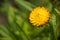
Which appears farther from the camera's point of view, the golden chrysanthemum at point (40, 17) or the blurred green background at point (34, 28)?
the blurred green background at point (34, 28)

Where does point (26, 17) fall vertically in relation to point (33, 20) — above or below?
above

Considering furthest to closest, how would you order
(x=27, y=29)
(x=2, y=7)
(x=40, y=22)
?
(x=2, y=7) → (x=27, y=29) → (x=40, y=22)

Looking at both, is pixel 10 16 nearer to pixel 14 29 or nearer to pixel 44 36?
pixel 14 29

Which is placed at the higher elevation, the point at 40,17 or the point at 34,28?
the point at 34,28

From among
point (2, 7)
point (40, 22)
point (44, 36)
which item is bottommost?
point (40, 22)

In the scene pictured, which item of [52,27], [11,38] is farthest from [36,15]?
[11,38]

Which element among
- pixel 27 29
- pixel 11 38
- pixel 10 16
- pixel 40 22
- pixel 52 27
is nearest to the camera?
pixel 40 22

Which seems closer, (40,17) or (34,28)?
(40,17)

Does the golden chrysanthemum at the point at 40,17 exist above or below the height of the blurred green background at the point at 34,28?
below

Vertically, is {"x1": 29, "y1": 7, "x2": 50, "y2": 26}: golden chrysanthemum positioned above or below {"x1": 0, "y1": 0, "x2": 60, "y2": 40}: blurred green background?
below

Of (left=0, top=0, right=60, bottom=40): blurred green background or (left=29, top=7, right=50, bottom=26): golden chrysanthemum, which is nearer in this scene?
(left=29, top=7, right=50, bottom=26): golden chrysanthemum

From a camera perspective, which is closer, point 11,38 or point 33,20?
point 33,20
